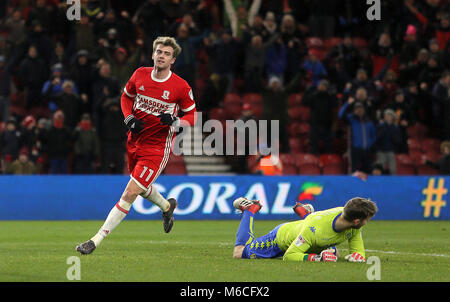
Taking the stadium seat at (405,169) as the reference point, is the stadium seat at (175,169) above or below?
above

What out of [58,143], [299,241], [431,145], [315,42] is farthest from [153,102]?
[315,42]

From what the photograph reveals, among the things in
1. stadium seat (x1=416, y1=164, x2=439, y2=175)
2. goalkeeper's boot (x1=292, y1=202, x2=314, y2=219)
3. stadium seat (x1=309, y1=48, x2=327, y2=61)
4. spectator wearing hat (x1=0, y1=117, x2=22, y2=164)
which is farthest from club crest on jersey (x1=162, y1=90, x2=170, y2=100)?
stadium seat (x1=309, y1=48, x2=327, y2=61)

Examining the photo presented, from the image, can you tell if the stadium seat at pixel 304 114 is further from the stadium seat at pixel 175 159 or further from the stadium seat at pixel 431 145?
the stadium seat at pixel 175 159

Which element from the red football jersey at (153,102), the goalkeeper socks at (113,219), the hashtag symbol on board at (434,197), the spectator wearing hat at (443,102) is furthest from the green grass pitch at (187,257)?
the spectator wearing hat at (443,102)

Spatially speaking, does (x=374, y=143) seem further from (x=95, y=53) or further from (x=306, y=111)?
(x=95, y=53)

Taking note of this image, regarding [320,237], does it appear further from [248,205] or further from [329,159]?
[329,159]

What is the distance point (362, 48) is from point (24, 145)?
399 inches

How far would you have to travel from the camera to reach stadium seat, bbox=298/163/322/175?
2089 centimetres

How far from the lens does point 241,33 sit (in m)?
22.6

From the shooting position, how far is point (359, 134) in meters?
20.1

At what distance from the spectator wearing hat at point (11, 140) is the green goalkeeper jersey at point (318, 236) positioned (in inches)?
452

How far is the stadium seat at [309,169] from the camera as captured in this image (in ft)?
68.5

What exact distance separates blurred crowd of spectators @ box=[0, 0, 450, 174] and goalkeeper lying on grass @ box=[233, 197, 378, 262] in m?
10.1

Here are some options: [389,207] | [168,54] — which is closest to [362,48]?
[389,207]
